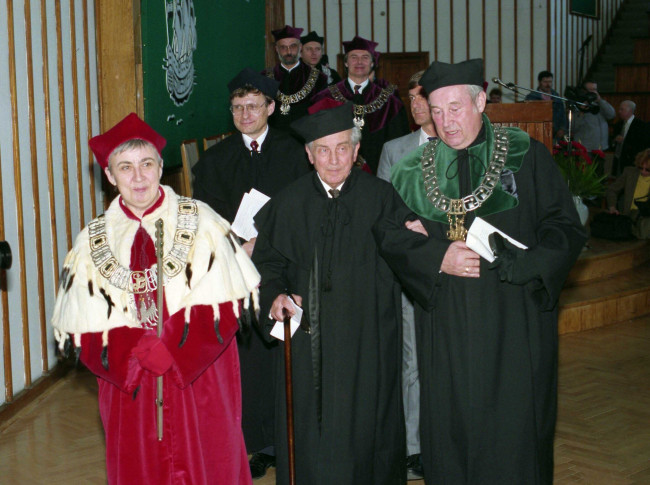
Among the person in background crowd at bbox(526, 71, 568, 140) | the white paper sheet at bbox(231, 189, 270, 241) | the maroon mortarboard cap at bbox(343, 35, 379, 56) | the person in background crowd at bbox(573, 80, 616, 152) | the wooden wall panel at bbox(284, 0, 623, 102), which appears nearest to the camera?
the white paper sheet at bbox(231, 189, 270, 241)

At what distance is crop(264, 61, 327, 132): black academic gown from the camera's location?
25.1 feet

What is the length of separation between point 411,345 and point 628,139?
841 cm

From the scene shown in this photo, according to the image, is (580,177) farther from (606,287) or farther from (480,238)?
(480,238)

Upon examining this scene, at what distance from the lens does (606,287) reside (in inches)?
300

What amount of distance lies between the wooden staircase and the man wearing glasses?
3.28 m

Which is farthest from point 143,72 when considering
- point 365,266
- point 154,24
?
point 365,266

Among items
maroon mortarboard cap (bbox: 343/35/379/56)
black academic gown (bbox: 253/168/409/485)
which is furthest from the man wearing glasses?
maroon mortarboard cap (bbox: 343/35/379/56)

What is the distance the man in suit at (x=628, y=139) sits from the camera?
11.5 m

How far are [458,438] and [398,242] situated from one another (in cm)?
76

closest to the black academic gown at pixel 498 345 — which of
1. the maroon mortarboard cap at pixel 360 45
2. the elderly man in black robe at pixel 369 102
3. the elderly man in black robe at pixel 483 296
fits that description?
the elderly man in black robe at pixel 483 296

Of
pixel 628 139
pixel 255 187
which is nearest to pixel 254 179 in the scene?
pixel 255 187

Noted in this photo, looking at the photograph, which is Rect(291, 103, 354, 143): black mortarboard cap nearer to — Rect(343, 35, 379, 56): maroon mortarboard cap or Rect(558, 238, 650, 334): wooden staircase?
Rect(343, 35, 379, 56): maroon mortarboard cap

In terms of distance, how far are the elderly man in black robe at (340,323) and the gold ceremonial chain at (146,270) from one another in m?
0.59

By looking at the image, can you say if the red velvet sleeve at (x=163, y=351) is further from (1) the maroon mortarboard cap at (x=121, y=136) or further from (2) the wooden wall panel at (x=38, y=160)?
(2) the wooden wall panel at (x=38, y=160)
